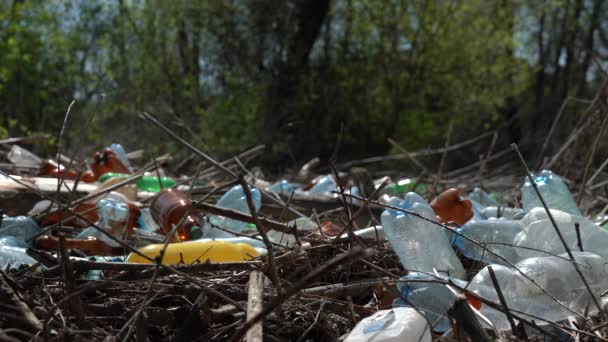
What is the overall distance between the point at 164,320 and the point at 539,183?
4.48ft

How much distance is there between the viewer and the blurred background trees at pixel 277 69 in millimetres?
9375

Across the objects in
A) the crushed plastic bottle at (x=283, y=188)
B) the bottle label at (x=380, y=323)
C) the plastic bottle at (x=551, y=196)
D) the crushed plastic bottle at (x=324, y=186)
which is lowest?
the crushed plastic bottle at (x=324, y=186)

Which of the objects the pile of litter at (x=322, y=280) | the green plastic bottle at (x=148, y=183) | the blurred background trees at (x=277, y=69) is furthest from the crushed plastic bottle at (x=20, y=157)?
the blurred background trees at (x=277, y=69)

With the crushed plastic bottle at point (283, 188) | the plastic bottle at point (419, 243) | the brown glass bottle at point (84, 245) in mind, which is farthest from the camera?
the crushed plastic bottle at point (283, 188)

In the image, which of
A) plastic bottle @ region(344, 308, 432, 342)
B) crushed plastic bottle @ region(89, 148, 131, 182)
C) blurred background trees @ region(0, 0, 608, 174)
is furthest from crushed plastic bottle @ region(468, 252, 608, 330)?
blurred background trees @ region(0, 0, 608, 174)

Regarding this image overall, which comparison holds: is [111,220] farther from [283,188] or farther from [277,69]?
[277,69]

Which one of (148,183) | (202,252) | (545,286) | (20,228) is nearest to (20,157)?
(148,183)

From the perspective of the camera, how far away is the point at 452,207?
7.22 ft

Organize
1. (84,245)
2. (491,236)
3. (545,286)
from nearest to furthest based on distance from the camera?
(545,286)
(491,236)
(84,245)

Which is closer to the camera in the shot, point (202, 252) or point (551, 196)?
point (202, 252)

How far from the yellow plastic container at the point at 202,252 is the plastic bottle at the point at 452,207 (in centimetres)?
65

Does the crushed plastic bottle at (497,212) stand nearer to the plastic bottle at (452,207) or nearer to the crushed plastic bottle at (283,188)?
the plastic bottle at (452,207)

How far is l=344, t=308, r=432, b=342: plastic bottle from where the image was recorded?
124 cm

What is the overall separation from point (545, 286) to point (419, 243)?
0.32 m
